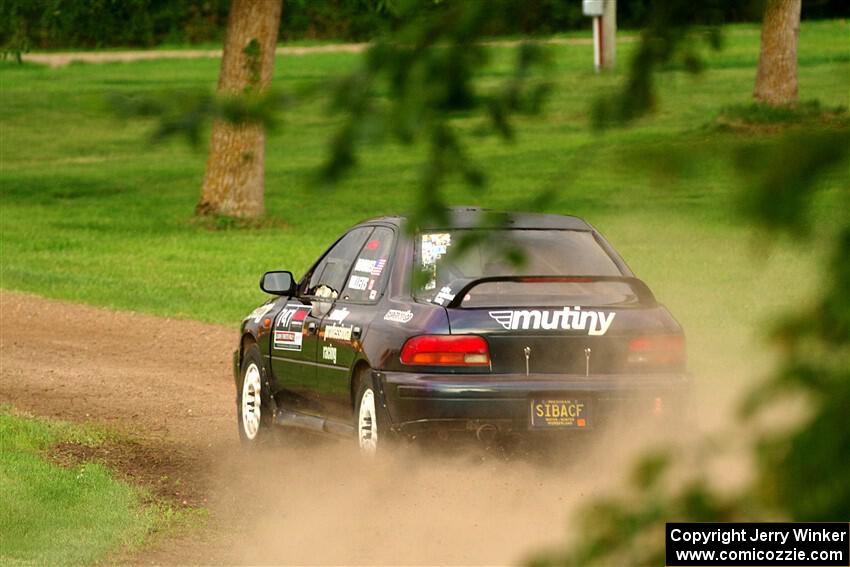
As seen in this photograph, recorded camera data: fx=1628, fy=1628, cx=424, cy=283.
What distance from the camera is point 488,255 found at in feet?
9.88

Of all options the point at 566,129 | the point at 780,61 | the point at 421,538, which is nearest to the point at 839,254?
the point at 421,538

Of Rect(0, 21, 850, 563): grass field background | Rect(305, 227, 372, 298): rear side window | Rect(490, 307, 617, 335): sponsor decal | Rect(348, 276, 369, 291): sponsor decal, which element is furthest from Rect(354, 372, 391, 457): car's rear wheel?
Rect(0, 21, 850, 563): grass field background

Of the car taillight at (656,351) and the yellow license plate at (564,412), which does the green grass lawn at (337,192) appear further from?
the yellow license plate at (564,412)

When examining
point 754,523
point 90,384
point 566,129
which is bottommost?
point 566,129

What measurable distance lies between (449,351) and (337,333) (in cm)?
115

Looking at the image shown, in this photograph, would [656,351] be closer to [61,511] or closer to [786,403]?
[61,511]

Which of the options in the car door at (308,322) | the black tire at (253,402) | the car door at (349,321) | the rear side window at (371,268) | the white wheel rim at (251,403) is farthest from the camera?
the white wheel rim at (251,403)

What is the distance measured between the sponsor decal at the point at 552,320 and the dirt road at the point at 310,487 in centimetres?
61

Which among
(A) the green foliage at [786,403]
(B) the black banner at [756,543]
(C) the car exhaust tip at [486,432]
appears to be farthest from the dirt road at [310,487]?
(A) the green foliage at [786,403]

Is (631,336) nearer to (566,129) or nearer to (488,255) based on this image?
(488,255)

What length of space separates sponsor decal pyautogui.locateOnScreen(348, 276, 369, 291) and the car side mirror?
1.79 ft

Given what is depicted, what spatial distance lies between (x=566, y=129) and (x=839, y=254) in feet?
135

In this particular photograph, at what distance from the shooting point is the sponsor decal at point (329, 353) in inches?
357

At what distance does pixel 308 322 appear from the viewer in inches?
376
